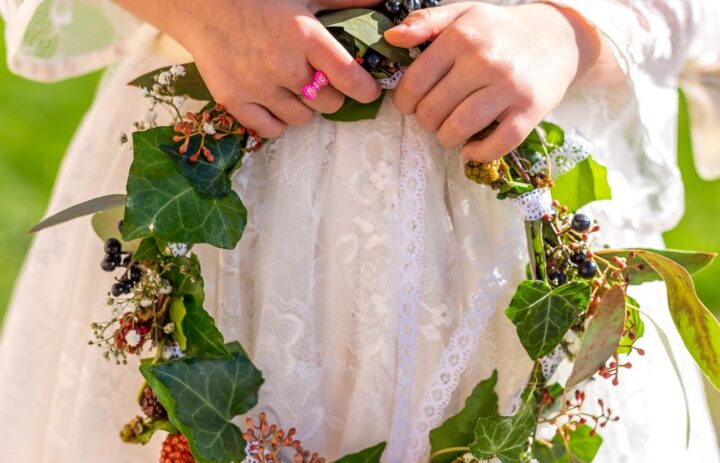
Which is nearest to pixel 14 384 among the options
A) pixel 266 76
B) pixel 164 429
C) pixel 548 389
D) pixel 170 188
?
pixel 164 429

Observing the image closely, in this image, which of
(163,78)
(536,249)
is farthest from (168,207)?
(536,249)

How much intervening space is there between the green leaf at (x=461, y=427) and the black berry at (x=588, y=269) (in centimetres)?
17

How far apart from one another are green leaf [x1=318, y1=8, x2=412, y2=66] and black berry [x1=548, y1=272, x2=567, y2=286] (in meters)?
0.30

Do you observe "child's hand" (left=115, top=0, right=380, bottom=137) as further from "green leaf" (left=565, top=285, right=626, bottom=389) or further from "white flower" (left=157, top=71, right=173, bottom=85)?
"green leaf" (left=565, top=285, right=626, bottom=389)

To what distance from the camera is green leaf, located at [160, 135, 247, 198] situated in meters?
0.99

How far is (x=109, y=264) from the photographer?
1.06m

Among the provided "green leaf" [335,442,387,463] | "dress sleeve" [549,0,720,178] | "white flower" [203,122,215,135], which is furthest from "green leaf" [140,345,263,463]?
"dress sleeve" [549,0,720,178]

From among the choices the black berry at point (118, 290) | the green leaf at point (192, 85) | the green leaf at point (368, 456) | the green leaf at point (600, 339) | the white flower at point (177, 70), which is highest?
the white flower at point (177, 70)

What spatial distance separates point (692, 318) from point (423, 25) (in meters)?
0.45

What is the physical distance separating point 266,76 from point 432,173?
0.75 feet

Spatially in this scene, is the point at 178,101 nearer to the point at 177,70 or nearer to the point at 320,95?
the point at 177,70

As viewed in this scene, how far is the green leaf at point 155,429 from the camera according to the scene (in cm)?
104

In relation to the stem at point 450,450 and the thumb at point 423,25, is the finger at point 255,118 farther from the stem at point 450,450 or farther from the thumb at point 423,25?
the stem at point 450,450

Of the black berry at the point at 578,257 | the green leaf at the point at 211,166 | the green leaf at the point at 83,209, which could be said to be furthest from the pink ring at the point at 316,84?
the black berry at the point at 578,257
